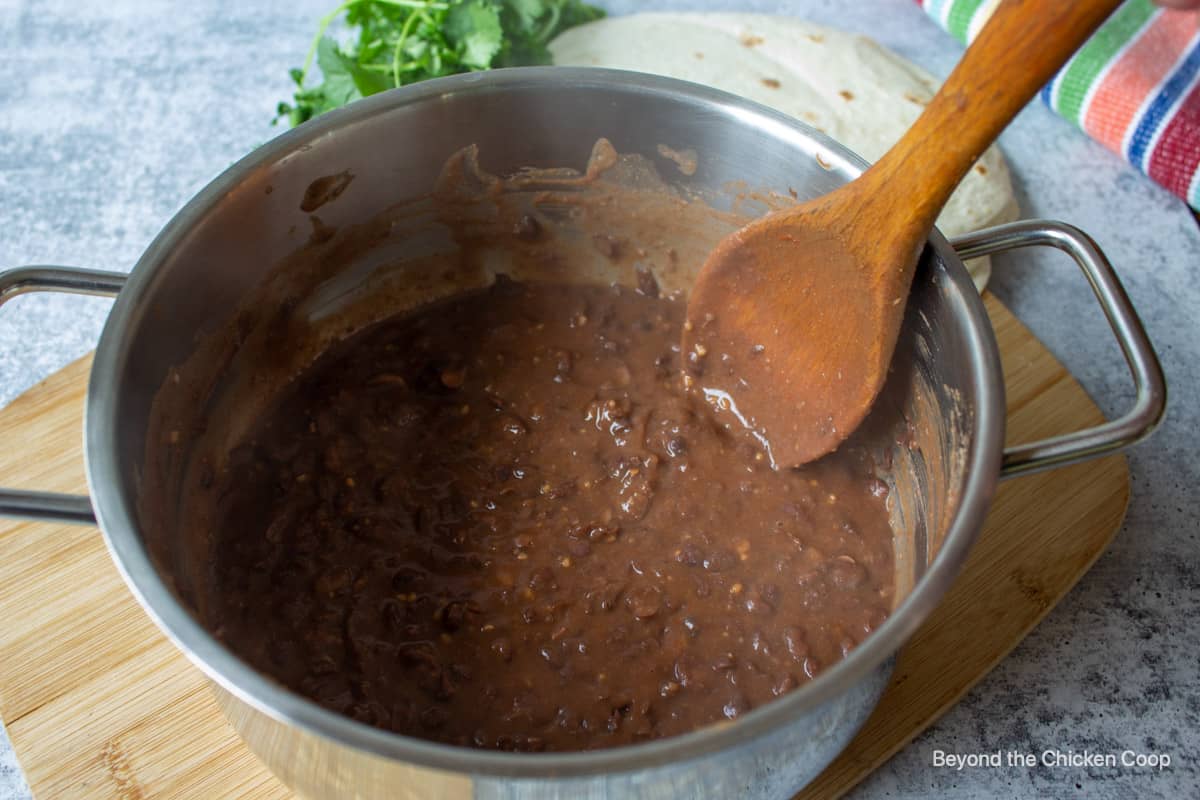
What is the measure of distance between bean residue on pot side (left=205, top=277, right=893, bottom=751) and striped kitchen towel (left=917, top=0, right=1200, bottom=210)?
1365mm

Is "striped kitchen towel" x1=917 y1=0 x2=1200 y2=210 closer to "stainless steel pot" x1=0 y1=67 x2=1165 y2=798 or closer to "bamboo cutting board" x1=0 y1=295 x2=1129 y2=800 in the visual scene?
"bamboo cutting board" x1=0 y1=295 x2=1129 y2=800

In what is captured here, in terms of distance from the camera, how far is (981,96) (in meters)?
1.76

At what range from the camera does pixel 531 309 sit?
8.87 ft

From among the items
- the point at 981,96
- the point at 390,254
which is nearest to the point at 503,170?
the point at 390,254

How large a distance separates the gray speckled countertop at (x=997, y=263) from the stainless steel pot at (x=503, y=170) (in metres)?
0.39

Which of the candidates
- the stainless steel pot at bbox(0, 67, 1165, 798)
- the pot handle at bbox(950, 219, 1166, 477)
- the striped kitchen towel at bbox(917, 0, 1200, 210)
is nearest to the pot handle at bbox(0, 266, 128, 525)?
the stainless steel pot at bbox(0, 67, 1165, 798)

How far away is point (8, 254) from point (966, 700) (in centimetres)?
264

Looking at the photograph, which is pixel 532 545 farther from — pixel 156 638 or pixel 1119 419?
pixel 1119 419

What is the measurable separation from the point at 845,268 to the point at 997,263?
3.32ft

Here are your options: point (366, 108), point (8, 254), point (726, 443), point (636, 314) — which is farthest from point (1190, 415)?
point (8, 254)

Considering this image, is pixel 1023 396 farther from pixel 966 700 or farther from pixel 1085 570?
pixel 966 700

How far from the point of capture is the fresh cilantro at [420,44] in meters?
2.89

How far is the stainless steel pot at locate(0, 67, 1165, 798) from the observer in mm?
1425

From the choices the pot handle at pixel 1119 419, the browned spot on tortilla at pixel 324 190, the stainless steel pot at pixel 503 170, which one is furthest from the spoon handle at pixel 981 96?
the browned spot on tortilla at pixel 324 190
